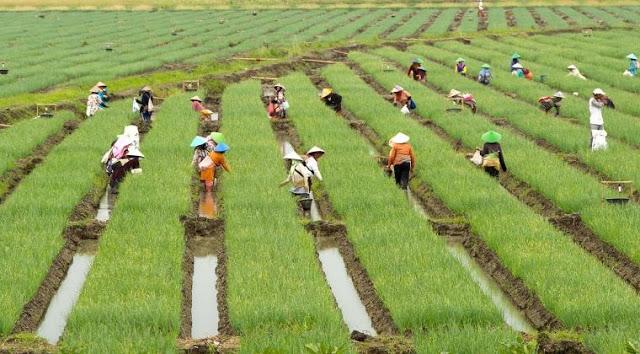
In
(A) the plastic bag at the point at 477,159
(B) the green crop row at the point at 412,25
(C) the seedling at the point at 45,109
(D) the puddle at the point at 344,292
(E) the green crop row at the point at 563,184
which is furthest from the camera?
(B) the green crop row at the point at 412,25

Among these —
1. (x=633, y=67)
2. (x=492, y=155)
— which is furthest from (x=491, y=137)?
(x=633, y=67)

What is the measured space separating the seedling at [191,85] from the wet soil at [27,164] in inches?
221

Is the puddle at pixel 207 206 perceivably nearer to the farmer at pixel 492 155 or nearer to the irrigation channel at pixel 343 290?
the irrigation channel at pixel 343 290

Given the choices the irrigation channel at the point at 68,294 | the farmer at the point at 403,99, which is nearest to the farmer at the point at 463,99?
the farmer at the point at 403,99

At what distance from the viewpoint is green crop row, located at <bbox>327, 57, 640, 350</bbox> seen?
7.21 m

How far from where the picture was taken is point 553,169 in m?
12.4

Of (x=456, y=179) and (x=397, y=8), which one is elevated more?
(x=397, y=8)

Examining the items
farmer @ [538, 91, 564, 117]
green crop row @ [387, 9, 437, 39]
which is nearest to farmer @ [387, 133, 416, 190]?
farmer @ [538, 91, 564, 117]

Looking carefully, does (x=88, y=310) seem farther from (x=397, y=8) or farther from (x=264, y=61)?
(x=397, y=8)

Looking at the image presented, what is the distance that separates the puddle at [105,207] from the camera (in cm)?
1127

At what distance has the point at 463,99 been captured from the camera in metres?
18.4

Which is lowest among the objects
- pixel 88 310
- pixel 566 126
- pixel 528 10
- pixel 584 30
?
pixel 88 310

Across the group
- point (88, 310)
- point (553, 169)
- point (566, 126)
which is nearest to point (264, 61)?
point (566, 126)

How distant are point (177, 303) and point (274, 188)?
409cm
